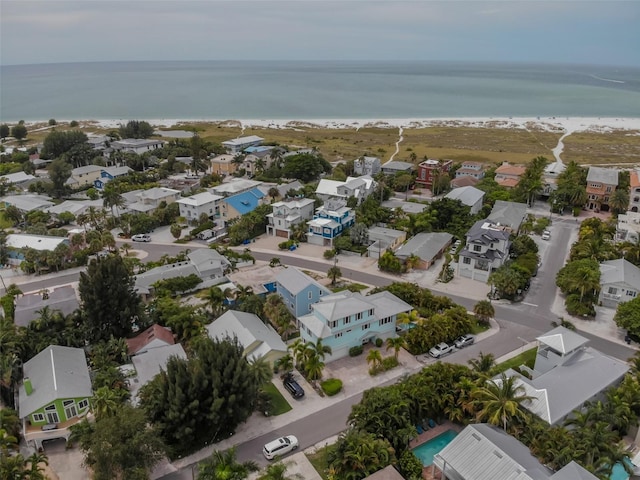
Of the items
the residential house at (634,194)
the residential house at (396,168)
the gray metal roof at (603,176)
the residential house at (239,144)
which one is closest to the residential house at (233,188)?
the residential house at (396,168)

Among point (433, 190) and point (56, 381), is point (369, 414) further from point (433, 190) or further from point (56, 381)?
point (433, 190)

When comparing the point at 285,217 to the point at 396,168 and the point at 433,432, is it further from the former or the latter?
the point at 433,432

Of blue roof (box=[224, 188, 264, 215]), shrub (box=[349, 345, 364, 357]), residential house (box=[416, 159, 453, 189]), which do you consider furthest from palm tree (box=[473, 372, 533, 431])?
residential house (box=[416, 159, 453, 189])

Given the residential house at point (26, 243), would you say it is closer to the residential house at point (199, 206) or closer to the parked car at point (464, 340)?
the residential house at point (199, 206)

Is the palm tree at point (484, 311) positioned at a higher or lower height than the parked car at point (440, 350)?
higher

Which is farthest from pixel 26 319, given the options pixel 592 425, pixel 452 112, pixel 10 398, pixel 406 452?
pixel 452 112

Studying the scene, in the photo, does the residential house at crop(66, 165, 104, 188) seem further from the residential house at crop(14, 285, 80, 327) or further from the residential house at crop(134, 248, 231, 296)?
the residential house at crop(14, 285, 80, 327)
